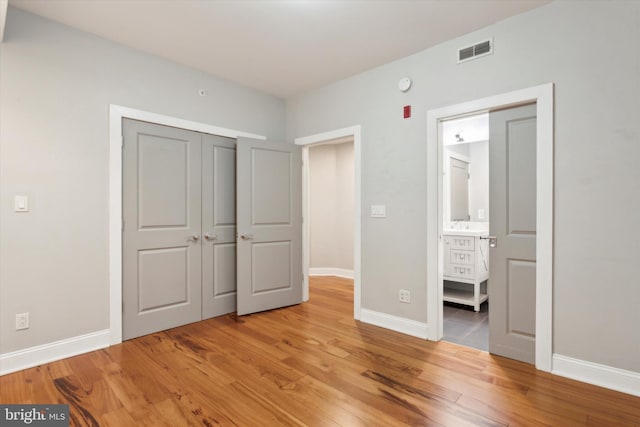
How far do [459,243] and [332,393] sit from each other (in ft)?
9.21

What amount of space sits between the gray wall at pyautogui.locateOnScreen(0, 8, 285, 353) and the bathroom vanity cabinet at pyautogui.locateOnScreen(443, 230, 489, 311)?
384 cm

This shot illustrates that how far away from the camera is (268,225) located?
3889 millimetres

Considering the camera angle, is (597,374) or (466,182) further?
(466,182)

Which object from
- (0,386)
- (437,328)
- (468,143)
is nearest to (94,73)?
(0,386)

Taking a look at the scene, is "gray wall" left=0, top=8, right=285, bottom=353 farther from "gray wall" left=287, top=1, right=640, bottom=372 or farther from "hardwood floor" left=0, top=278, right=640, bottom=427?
"gray wall" left=287, top=1, right=640, bottom=372

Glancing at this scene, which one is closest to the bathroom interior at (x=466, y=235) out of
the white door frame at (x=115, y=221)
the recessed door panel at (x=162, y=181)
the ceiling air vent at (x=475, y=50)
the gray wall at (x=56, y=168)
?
the ceiling air vent at (x=475, y=50)

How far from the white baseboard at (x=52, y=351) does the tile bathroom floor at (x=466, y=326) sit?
3.10 metres

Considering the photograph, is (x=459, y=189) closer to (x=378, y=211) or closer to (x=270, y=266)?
(x=378, y=211)

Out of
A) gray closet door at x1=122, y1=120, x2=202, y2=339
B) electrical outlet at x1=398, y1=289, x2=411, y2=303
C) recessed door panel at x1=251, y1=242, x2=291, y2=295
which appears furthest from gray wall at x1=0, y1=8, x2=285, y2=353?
electrical outlet at x1=398, y1=289, x2=411, y2=303

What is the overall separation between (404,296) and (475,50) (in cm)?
229

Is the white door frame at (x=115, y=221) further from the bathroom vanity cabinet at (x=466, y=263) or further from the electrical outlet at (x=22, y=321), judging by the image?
the bathroom vanity cabinet at (x=466, y=263)

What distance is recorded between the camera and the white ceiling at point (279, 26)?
2.38 metres

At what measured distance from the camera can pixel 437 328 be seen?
2.95 metres

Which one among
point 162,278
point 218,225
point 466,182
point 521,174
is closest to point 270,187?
point 218,225
